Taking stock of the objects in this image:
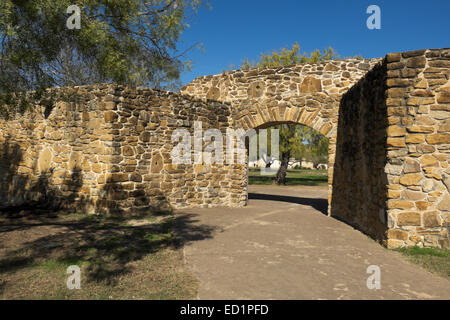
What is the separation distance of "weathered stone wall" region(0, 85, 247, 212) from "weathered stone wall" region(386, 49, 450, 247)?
5.17 metres

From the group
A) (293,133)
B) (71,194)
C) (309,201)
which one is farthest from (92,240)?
(293,133)

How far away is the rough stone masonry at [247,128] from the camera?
15.9ft

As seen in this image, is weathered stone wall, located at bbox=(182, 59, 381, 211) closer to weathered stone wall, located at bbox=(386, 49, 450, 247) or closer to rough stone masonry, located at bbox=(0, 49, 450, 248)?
rough stone masonry, located at bbox=(0, 49, 450, 248)

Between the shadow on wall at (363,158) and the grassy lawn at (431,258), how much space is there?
0.53 m

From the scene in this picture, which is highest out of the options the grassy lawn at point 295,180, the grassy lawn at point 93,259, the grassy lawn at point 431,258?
the grassy lawn at point 93,259

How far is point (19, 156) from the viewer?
8766mm

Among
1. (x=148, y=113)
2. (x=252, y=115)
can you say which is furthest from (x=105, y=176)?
(x=252, y=115)

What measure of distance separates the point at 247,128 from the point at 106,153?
413 cm

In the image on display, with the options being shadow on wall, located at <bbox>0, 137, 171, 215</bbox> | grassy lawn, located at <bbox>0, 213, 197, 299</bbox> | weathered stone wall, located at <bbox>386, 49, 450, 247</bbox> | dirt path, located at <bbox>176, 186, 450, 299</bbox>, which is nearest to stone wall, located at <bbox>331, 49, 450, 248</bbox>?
weathered stone wall, located at <bbox>386, 49, 450, 247</bbox>

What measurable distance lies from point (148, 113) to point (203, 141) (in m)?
1.87

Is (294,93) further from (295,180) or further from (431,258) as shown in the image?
(295,180)

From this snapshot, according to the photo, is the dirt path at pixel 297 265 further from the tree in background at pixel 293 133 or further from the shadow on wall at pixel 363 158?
the tree in background at pixel 293 133

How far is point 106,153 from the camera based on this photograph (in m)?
7.04

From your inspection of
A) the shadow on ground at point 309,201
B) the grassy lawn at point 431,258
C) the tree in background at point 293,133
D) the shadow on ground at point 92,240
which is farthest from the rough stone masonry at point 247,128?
the tree in background at point 293,133
